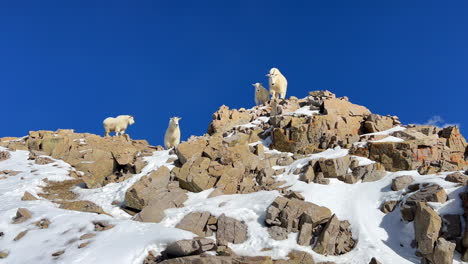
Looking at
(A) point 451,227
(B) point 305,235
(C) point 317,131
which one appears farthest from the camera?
(C) point 317,131

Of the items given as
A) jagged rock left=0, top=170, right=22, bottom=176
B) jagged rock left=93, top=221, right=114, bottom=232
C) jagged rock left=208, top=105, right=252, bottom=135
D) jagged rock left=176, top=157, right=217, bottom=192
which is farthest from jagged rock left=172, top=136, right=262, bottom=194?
jagged rock left=0, top=170, right=22, bottom=176

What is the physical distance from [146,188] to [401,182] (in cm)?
1167

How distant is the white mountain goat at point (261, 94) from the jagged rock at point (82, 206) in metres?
21.6

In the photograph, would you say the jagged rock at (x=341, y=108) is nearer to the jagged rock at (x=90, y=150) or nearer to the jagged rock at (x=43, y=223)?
the jagged rock at (x=90, y=150)

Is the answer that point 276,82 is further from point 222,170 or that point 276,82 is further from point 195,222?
point 195,222

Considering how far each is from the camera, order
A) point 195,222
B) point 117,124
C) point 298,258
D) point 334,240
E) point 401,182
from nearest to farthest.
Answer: point 298,258 < point 334,240 < point 195,222 < point 401,182 < point 117,124

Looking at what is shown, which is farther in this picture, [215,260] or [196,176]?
[196,176]

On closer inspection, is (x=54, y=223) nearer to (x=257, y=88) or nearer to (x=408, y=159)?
(x=408, y=159)

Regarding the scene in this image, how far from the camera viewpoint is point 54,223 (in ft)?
41.1

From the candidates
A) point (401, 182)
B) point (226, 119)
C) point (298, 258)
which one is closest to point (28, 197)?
point (298, 258)

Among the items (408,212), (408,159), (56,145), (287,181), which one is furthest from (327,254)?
(56,145)

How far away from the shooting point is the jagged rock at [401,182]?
13.9 m

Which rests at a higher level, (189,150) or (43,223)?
(189,150)

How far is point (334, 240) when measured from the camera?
11391 mm
